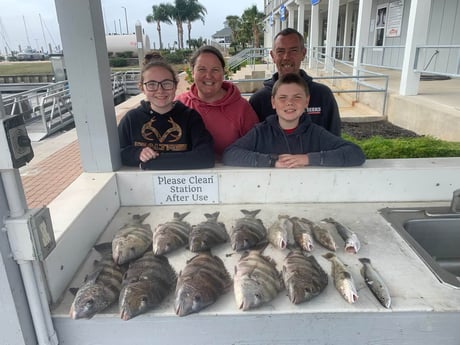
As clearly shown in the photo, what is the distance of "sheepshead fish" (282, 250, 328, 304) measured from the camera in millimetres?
1561

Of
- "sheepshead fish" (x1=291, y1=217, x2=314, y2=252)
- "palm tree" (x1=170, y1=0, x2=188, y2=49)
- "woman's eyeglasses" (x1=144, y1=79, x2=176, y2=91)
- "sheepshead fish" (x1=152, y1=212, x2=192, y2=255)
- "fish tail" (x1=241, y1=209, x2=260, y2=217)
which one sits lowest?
"fish tail" (x1=241, y1=209, x2=260, y2=217)

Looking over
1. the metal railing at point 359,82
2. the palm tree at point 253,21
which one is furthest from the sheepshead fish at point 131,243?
the palm tree at point 253,21

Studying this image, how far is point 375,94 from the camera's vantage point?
961 centimetres

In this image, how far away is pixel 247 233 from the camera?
2.00 meters

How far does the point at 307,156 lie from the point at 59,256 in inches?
65.6

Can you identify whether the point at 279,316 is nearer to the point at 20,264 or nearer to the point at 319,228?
the point at 319,228

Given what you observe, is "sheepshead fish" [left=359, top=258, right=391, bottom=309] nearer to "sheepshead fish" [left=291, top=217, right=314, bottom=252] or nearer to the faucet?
"sheepshead fish" [left=291, top=217, right=314, bottom=252]

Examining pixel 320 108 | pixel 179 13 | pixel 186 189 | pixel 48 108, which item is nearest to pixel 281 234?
pixel 186 189

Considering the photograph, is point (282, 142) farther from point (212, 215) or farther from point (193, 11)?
point (193, 11)

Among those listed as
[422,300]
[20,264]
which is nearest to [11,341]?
[20,264]

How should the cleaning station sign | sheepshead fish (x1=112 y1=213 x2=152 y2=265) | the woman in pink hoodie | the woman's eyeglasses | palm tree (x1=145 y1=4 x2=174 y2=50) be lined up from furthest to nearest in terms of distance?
palm tree (x1=145 y1=4 x2=174 y2=50)
the woman in pink hoodie
the woman's eyeglasses
the cleaning station sign
sheepshead fish (x1=112 y1=213 x2=152 y2=265)

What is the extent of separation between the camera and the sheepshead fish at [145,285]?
1.48 metres

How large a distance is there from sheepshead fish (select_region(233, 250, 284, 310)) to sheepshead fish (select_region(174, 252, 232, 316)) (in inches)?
2.8

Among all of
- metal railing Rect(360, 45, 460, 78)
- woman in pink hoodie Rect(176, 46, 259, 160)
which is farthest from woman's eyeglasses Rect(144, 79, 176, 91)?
metal railing Rect(360, 45, 460, 78)
